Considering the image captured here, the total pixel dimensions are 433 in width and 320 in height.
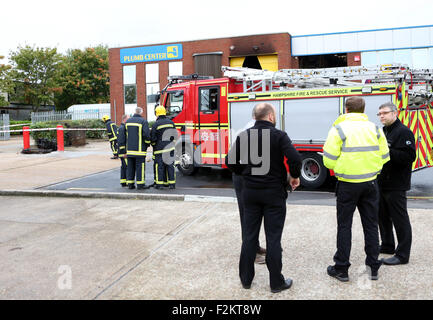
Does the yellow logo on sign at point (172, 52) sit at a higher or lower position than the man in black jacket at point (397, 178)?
higher

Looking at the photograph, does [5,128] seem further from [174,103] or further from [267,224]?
[267,224]

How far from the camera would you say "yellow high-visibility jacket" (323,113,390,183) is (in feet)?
13.3

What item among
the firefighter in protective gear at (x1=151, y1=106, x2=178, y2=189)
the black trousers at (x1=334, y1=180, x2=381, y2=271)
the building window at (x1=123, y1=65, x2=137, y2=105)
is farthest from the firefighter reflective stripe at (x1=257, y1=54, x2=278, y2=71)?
the black trousers at (x1=334, y1=180, x2=381, y2=271)

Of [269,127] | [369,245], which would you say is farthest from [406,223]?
[269,127]

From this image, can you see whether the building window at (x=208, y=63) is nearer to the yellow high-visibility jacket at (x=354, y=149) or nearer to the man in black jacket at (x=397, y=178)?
the man in black jacket at (x=397, y=178)

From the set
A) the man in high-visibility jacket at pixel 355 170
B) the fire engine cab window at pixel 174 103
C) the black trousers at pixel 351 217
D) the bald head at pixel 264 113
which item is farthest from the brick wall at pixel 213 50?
the bald head at pixel 264 113

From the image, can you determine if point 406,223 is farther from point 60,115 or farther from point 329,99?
point 60,115

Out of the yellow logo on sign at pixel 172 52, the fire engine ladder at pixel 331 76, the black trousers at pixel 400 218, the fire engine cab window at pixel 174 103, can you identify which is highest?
the yellow logo on sign at pixel 172 52

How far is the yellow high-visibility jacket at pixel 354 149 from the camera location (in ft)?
13.3

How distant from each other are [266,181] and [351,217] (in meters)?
0.99

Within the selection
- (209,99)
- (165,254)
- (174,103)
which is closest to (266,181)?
(165,254)

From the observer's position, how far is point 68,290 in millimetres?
4129

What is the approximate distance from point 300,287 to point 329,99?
5866 mm

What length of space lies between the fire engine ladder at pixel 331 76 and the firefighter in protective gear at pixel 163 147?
88.8 inches
